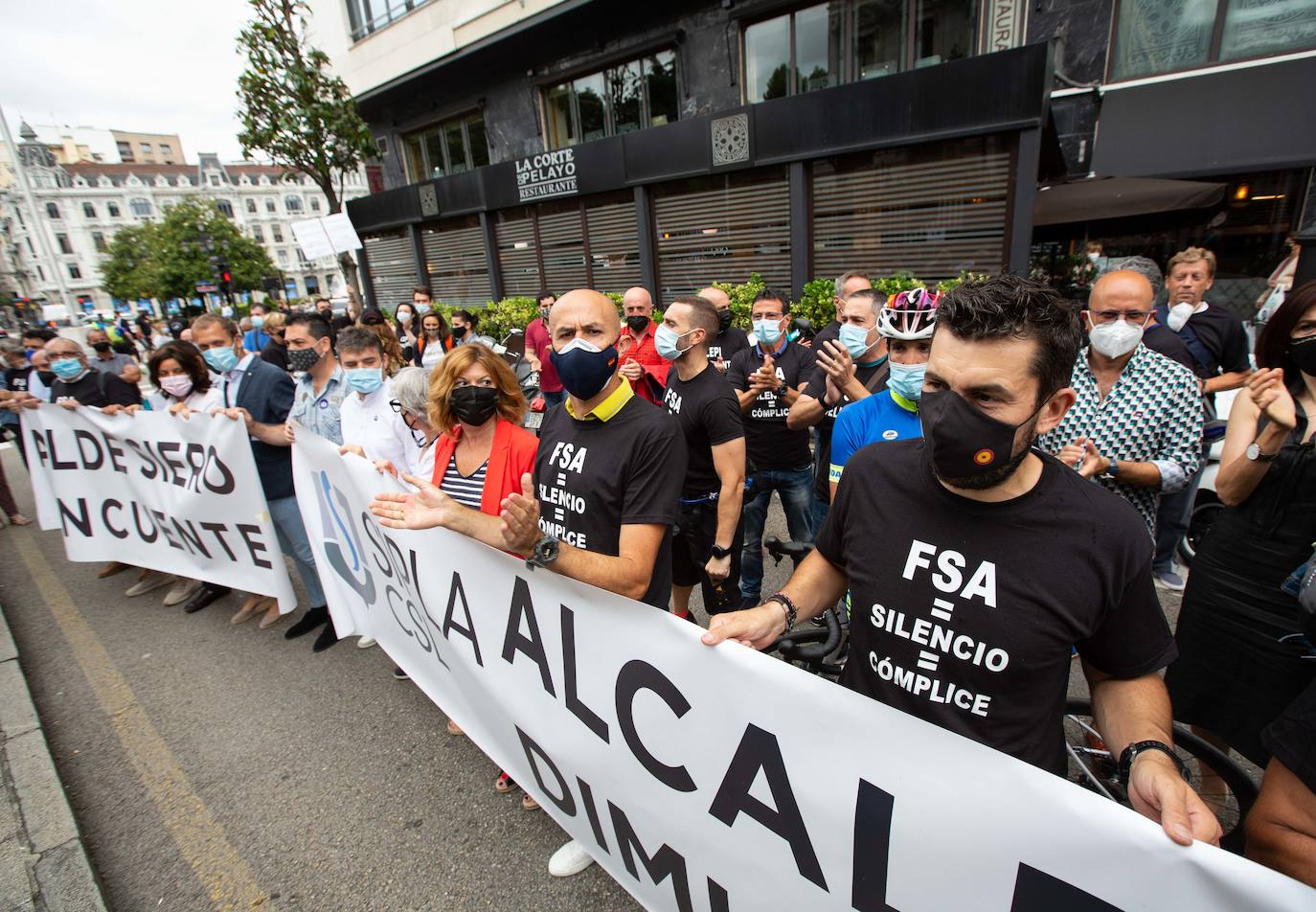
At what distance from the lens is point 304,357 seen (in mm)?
3822

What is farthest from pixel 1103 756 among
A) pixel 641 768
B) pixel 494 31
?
pixel 494 31

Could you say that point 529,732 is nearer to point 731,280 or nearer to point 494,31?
point 731,280

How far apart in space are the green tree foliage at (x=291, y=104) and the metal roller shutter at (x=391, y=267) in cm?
352

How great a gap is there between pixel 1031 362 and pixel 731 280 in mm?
10532

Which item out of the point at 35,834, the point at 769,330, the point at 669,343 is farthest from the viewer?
the point at 769,330

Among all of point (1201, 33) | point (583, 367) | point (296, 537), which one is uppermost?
point (1201, 33)

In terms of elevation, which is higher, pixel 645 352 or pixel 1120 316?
pixel 1120 316

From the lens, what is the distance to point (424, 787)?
279 centimetres

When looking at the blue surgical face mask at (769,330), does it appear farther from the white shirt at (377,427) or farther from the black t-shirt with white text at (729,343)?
the white shirt at (377,427)

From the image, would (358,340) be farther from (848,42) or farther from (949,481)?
(848,42)

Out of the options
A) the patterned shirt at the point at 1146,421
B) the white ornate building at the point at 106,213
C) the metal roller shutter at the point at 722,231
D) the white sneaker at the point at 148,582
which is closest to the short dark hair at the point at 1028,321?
the patterned shirt at the point at 1146,421

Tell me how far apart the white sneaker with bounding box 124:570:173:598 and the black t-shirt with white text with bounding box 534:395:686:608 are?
4.81 metres

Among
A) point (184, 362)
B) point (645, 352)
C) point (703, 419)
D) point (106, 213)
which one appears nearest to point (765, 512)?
point (703, 419)

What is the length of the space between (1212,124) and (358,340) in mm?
12408
